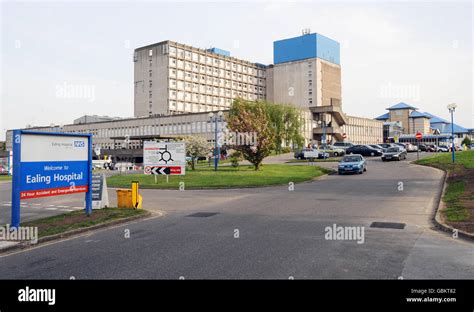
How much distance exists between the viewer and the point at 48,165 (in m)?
11.2

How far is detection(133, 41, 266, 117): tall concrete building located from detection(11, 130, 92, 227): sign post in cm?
8879

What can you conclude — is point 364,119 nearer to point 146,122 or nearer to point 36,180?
point 146,122

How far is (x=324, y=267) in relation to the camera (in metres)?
6.65

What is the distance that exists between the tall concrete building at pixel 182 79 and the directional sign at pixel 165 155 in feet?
253

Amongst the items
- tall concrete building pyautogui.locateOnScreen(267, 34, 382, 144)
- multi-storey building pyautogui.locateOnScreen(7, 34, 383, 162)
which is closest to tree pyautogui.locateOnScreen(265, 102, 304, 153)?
multi-storey building pyautogui.locateOnScreen(7, 34, 383, 162)

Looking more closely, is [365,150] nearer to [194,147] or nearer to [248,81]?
[194,147]

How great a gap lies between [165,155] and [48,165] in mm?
13056

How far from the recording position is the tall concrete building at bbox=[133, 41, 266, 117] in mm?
102312

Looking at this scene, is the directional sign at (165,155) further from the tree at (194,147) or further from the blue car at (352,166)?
the blue car at (352,166)

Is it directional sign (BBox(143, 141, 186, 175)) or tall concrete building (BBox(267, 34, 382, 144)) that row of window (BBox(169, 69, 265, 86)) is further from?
directional sign (BBox(143, 141, 186, 175))

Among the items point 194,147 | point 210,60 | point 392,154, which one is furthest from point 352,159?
Answer: point 210,60

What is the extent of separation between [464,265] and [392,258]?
1188 millimetres
